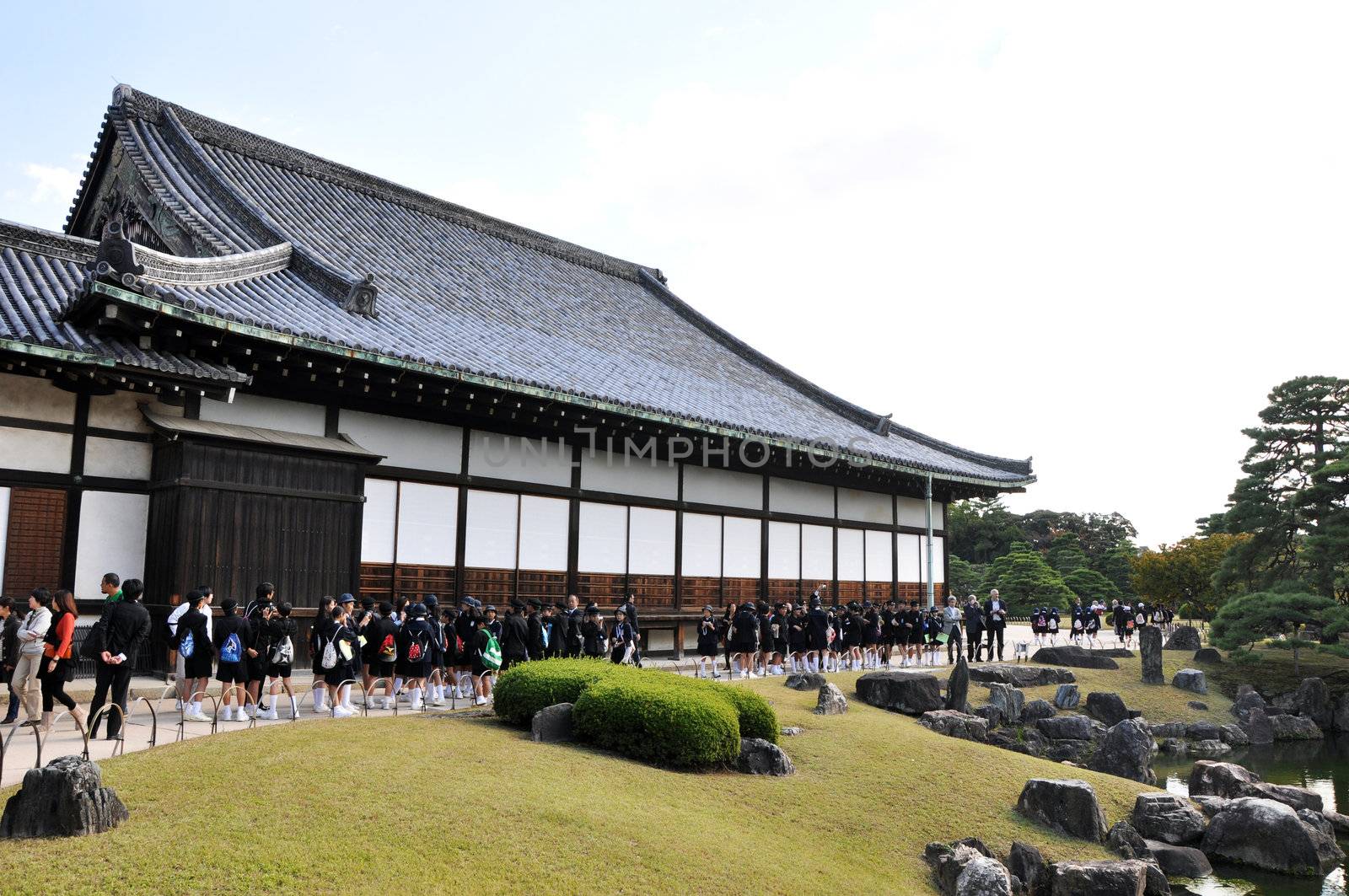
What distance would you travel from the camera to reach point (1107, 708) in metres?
20.5

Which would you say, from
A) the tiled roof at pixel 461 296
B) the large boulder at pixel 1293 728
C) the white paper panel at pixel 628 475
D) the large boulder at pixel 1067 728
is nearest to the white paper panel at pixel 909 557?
the tiled roof at pixel 461 296

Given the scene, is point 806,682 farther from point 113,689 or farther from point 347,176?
point 347,176

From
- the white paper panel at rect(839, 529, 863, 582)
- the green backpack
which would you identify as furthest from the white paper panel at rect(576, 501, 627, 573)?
the white paper panel at rect(839, 529, 863, 582)

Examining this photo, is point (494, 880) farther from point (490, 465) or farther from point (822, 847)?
point (490, 465)

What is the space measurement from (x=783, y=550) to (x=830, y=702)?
26.1 ft

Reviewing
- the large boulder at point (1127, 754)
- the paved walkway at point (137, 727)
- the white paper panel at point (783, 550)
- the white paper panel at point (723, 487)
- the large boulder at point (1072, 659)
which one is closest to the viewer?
the paved walkway at point (137, 727)

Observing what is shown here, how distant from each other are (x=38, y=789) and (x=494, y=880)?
3.17 m

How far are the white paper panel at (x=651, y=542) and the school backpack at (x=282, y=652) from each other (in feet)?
27.3

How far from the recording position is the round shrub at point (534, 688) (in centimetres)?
1111

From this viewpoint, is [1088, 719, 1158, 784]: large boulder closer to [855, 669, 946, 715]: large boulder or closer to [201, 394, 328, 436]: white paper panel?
[855, 669, 946, 715]: large boulder

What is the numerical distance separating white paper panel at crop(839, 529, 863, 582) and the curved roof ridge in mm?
11715

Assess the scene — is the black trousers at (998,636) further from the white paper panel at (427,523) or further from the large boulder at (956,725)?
the white paper panel at (427,523)

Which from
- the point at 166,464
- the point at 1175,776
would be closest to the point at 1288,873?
the point at 1175,776

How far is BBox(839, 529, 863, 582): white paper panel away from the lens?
949 inches
